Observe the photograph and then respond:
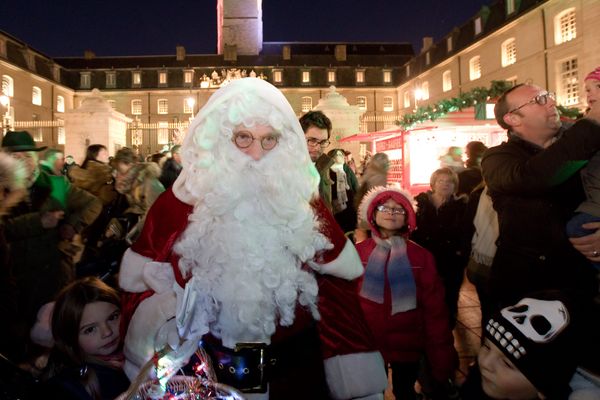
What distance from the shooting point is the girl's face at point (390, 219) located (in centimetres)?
325

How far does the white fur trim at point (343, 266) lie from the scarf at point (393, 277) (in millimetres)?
1242

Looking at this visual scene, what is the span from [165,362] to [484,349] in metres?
1.18

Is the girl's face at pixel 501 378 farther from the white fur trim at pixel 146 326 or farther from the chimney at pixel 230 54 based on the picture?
the chimney at pixel 230 54

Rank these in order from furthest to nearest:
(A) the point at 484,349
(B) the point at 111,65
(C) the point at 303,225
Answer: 1. (B) the point at 111,65
2. (C) the point at 303,225
3. (A) the point at 484,349

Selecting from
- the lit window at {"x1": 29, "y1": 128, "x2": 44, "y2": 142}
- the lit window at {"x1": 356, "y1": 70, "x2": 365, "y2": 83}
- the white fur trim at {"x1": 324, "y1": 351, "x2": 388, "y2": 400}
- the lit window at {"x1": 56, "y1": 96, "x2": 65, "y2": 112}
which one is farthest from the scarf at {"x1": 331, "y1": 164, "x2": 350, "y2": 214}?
the lit window at {"x1": 56, "y1": 96, "x2": 65, "y2": 112}

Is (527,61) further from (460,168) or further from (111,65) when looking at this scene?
(111,65)

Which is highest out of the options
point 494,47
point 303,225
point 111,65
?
point 111,65

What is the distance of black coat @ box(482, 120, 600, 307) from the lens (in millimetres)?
2057

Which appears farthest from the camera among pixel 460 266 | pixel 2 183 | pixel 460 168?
pixel 460 168

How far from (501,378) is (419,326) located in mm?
1510

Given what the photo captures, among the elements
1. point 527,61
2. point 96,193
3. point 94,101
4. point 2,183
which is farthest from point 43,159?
point 527,61

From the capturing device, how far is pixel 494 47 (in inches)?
1177

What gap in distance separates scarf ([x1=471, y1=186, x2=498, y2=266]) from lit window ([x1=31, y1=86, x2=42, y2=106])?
4631 cm

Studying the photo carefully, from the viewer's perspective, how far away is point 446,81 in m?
36.9
